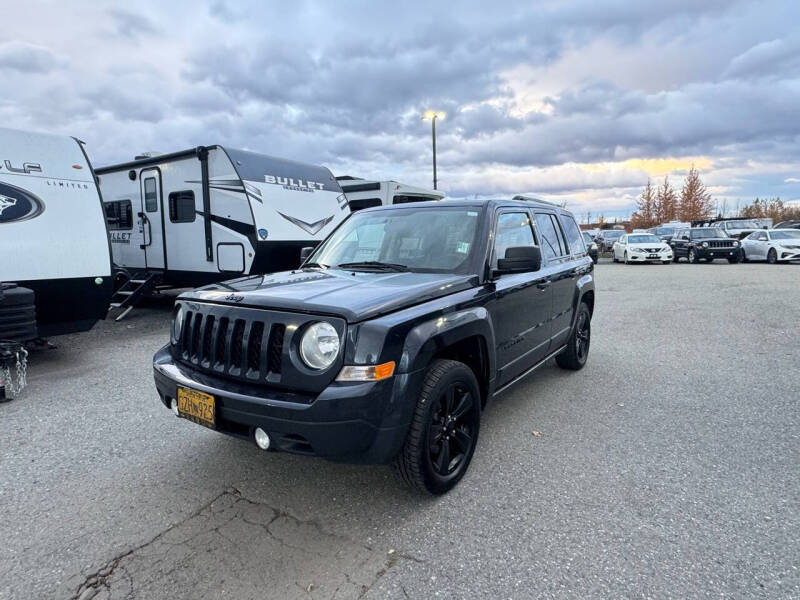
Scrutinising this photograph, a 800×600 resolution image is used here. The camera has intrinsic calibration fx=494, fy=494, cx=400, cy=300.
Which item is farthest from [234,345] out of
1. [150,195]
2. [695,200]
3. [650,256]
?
[695,200]

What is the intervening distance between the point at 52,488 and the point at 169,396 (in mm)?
956

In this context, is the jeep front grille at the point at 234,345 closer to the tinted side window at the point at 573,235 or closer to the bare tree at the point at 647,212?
the tinted side window at the point at 573,235

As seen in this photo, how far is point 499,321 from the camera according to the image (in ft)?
11.3

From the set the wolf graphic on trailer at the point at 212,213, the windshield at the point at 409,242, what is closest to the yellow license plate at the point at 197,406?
the windshield at the point at 409,242

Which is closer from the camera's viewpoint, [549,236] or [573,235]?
[549,236]

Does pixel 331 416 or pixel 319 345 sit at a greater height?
pixel 319 345

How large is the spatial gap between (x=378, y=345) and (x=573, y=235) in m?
3.73

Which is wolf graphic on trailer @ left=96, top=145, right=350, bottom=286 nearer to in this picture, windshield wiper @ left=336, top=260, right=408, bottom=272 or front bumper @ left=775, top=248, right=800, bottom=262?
windshield wiper @ left=336, top=260, right=408, bottom=272

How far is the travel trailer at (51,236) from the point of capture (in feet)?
17.4

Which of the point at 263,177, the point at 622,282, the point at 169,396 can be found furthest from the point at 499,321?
the point at 622,282

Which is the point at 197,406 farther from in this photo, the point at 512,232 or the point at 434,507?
the point at 512,232

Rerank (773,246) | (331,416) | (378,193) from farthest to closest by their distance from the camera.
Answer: (773,246)
(378,193)
(331,416)

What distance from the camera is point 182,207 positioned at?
8711mm

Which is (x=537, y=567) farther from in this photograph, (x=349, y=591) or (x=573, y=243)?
(x=573, y=243)
